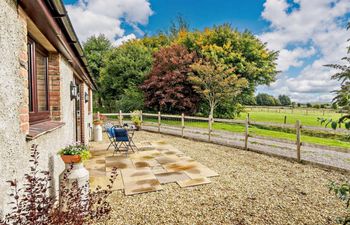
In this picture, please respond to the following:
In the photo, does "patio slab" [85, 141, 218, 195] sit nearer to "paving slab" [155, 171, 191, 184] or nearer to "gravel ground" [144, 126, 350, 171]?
"paving slab" [155, 171, 191, 184]

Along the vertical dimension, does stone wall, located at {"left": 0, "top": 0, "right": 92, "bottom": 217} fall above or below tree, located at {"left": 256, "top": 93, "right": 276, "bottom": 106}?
below

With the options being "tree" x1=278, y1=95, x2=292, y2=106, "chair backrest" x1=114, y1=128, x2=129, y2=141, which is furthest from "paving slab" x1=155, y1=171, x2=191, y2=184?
"tree" x1=278, y1=95, x2=292, y2=106

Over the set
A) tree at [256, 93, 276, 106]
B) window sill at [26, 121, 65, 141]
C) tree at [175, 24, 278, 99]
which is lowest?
window sill at [26, 121, 65, 141]

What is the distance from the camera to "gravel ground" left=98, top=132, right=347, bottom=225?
9.76 ft

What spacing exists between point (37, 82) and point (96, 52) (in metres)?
23.9

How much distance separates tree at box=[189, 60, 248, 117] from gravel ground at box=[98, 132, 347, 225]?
10.3m

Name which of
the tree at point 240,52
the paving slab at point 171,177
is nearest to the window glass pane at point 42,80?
the paving slab at point 171,177

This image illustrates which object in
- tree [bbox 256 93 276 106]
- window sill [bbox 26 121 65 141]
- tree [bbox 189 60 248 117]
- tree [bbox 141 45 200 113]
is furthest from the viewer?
tree [bbox 256 93 276 106]

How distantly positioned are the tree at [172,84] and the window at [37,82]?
42.4ft

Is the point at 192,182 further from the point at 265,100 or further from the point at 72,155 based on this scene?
the point at 265,100

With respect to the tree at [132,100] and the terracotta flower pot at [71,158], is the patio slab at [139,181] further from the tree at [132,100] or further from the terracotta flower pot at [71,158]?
the tree at [132,100]

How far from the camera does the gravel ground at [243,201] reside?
2975 millimetres

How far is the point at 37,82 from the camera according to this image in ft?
9.87

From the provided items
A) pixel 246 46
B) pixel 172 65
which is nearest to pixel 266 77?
pixel 246 46
